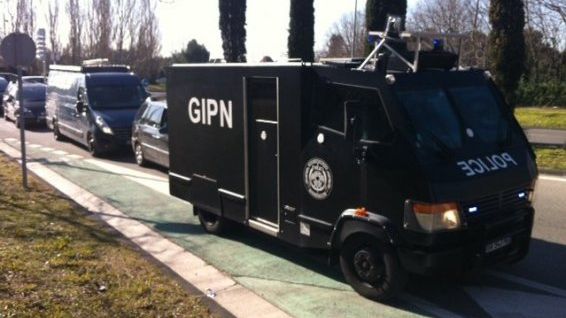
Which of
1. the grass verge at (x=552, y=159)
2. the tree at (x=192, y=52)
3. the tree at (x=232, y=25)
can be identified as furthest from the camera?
the tree at (x=192, y=52)

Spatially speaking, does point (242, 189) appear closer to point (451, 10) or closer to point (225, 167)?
point (225, 167)

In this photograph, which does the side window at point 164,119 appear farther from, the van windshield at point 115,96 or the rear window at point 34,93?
the rear window at point 34,93

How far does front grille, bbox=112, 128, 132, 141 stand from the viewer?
51.3 ft

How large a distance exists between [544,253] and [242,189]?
357cm

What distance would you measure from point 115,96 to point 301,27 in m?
11.1

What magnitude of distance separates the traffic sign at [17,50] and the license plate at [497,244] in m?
8.57

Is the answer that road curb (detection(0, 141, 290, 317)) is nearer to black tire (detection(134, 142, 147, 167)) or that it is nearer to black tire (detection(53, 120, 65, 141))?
black tire (detection(134, 142, 147, 167))

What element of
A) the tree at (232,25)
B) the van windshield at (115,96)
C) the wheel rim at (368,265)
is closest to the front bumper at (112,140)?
the van windshield at (115,96)

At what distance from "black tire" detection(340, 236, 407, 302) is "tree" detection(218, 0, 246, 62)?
925 inches

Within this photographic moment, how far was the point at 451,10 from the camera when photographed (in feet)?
148

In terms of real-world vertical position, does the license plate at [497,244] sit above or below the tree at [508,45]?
below

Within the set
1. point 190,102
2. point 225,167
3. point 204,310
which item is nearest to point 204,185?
point 225,167

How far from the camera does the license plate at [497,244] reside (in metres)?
5.40

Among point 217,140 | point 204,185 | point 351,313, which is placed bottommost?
point 351,313
